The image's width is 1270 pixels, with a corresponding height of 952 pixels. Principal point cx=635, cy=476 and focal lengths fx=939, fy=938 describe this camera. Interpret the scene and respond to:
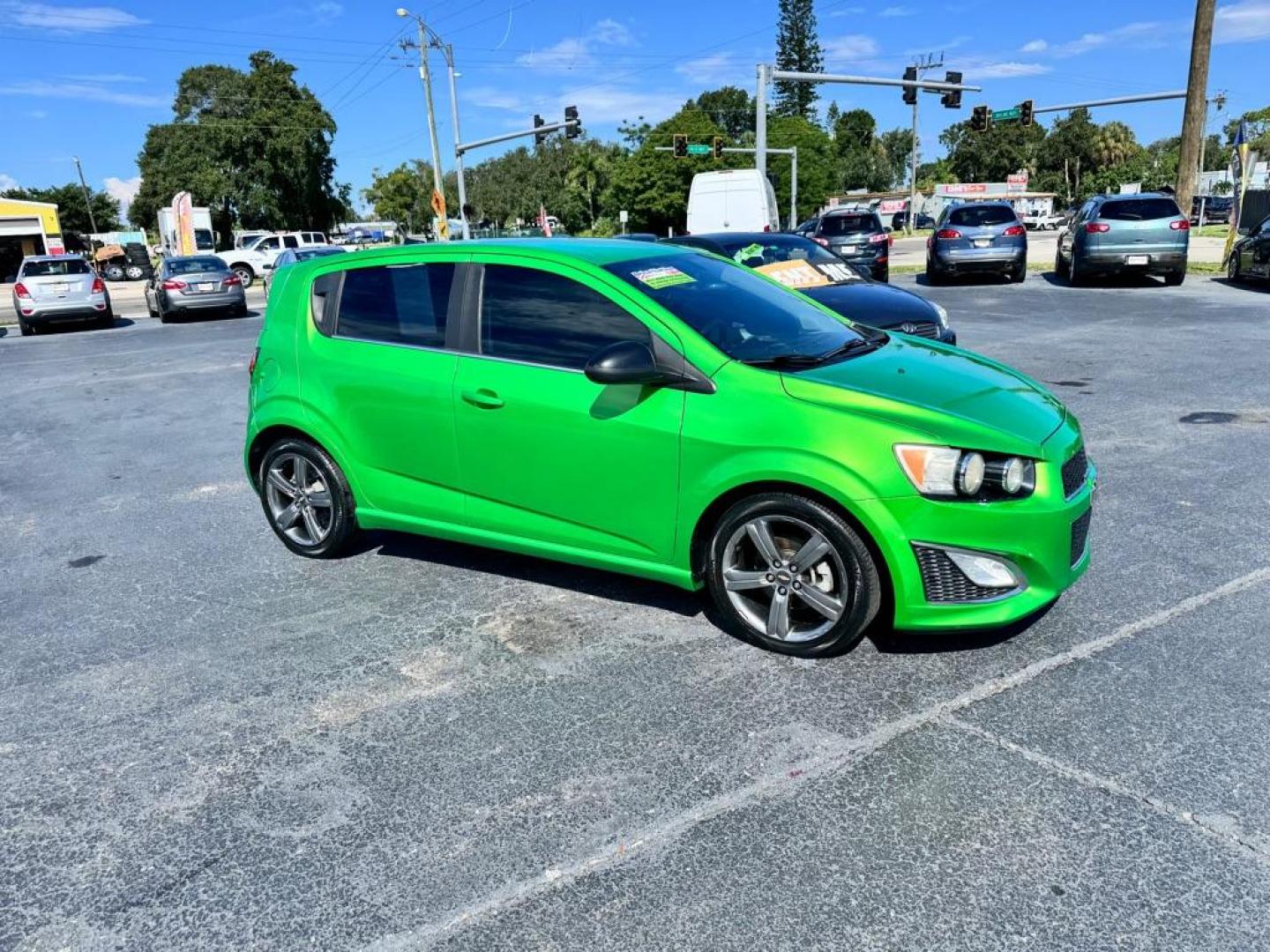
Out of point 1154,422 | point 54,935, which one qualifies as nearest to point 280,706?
point 54,935

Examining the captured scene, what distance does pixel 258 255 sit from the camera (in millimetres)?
34344

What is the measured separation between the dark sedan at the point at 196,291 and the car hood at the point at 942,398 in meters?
19.7

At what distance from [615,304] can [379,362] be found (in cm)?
134

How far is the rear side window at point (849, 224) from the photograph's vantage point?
20.3 m

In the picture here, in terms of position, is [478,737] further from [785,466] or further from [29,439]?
[29,439]

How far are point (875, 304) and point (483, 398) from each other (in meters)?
5.32

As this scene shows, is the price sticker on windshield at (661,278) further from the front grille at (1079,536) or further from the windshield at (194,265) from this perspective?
the windshield at (194,265)

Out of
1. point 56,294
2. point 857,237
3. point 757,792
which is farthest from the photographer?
point 56,294

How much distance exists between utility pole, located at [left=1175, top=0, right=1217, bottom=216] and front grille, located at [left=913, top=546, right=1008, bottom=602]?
21.5m

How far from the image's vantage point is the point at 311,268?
505 centimetres

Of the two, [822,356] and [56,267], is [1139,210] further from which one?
[56,267]

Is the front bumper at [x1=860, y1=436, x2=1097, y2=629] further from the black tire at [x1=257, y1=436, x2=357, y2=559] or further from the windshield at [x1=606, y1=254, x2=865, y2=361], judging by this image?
the black tire at [x1=257, y1=436, x2=357, y2=559]

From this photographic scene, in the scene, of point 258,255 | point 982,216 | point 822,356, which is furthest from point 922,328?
point 258,255

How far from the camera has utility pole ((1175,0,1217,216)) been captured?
68.9 ft
